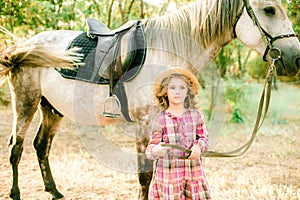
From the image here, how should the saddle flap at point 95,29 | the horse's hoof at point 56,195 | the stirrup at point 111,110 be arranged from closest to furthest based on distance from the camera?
the stirrup at point 111,110
the saddle flap at point 95,29
the horse's hoof at point 56,195

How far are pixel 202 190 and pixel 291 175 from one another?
9.95 feet

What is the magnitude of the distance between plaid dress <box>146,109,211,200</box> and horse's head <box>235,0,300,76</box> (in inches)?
34.0

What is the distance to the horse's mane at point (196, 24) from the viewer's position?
272cm

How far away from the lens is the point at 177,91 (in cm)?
212

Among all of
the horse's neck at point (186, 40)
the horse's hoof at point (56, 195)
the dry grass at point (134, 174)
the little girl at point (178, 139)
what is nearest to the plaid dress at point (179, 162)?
the little girl at point (178, 139)

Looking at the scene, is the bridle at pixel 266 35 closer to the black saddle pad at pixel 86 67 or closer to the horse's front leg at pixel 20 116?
the black saddle pad at pixel 86 67

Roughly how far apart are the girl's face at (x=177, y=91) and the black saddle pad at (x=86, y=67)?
3.19 ft

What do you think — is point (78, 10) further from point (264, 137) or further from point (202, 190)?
point (202, 190)

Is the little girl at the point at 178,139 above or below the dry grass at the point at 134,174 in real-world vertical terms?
above

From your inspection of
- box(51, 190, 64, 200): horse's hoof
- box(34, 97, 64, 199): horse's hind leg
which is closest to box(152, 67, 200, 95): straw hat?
box(34, 97, 64, 199): horse's hind leg

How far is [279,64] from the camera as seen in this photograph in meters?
2.60

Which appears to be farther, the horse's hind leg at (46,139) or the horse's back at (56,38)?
the horse's hind leg at (46,139)

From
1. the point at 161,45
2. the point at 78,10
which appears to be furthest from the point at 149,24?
the point at 78,10

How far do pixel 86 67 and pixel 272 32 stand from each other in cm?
156
